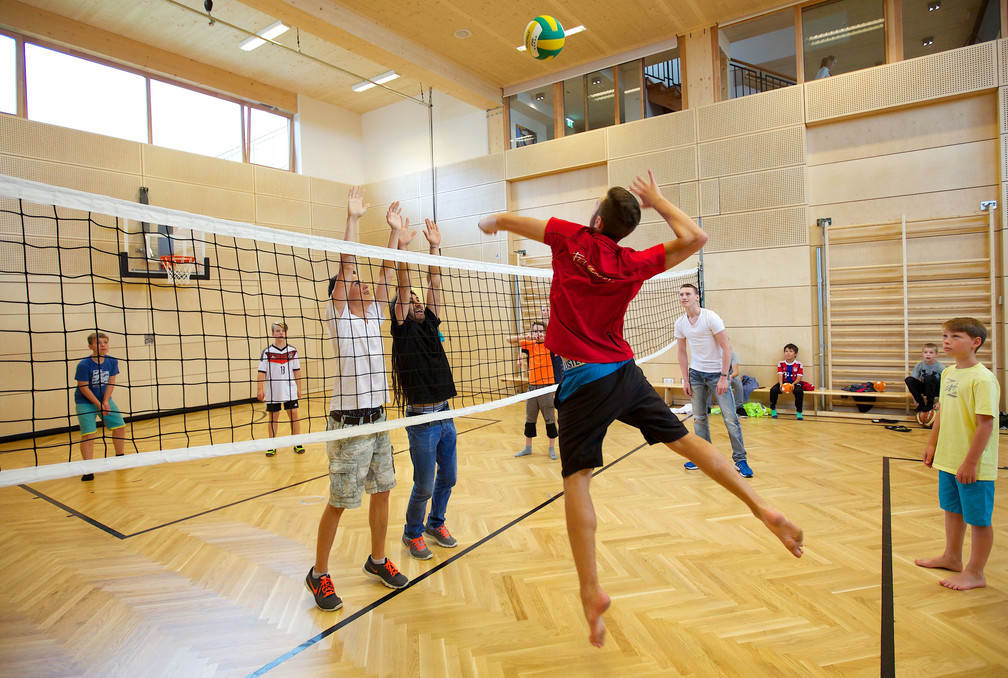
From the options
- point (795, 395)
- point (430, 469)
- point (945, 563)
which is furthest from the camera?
point (795, 395)

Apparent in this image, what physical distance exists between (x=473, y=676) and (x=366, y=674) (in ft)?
1.53

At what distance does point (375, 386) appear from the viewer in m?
2.90

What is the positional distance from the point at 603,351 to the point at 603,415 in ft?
0.86

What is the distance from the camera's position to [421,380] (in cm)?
323

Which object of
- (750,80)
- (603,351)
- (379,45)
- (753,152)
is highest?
(379,45)

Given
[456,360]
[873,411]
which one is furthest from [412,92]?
[873,411]

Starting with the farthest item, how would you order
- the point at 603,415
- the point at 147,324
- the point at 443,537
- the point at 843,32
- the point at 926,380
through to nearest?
the point at 147,324
the point at 843,32
the point at 926,380
the point at 443,537
the point at 603,415

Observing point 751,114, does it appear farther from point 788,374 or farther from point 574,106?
point 788,374

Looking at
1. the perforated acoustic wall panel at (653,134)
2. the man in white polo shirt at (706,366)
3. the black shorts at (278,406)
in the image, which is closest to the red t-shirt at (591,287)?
the man in white polo shirt at (706,366)

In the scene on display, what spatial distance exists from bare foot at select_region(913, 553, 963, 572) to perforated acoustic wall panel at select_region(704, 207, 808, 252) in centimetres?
596

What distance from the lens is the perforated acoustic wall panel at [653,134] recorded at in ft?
28.7

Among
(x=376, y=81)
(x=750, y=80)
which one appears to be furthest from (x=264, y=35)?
(x=750, y=80)

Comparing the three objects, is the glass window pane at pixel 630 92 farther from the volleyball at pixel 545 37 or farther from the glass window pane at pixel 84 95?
the glass window pane at pixel 84 95

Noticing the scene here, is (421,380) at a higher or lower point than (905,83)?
lower
